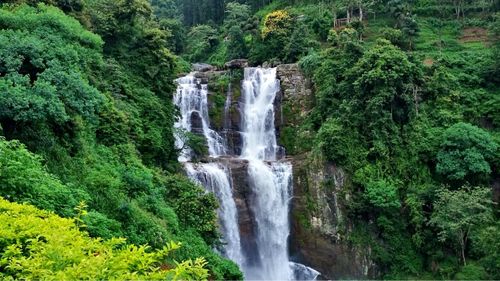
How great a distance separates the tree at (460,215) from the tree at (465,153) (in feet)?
5.49

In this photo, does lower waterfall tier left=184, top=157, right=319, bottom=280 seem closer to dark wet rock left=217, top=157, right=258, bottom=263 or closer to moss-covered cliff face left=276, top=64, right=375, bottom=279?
dark wet rock left=217, top=157, right=258, bottom=263

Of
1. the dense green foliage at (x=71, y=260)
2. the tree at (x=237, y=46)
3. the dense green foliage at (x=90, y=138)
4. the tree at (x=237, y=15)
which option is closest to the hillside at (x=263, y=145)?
the dense green foliage at (x=90, y=138)

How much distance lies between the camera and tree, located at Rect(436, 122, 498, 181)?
24359mm

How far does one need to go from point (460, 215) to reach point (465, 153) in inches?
170

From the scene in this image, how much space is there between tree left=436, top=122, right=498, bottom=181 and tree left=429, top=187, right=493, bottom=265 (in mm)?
1674

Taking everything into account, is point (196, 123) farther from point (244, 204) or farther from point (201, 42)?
point (201, 42)

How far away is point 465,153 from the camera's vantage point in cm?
2470

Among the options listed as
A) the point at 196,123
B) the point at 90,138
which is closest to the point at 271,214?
the point at 196,123

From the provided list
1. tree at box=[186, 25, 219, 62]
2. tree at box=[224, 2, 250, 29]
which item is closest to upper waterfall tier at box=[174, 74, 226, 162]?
tree at box=[186, 25, 219, 62]

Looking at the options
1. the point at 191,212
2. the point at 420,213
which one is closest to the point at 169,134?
the point at 191,212

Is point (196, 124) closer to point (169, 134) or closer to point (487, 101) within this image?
point (169, 134)

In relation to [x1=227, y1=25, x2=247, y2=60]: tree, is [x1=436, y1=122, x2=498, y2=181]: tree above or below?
below

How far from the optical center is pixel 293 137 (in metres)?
29.1

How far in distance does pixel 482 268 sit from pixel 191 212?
44.0 feet
